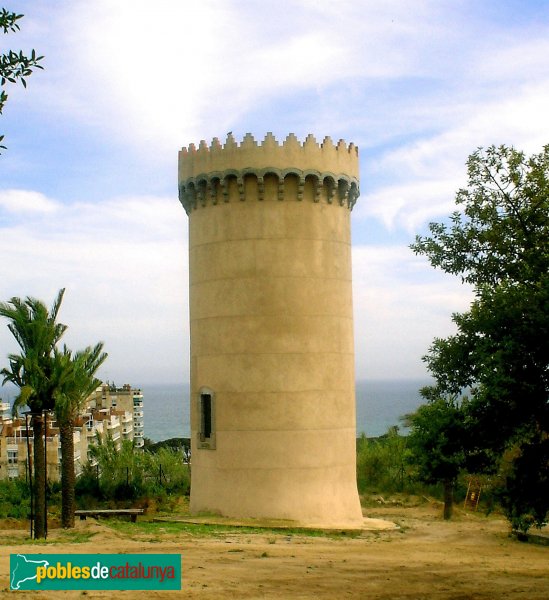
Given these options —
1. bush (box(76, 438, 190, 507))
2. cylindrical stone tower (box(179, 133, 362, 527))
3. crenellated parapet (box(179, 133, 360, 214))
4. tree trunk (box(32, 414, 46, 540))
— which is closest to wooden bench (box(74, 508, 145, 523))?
cylindrical stone tower (box(179, 133, 362, 527))

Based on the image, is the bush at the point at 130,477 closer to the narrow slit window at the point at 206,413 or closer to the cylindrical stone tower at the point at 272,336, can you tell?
the narrow slit window at the point at 206,413

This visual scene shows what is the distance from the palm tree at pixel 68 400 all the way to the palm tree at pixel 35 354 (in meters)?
0.27

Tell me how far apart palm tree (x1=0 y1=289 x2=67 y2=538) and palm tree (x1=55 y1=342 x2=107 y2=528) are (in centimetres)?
27

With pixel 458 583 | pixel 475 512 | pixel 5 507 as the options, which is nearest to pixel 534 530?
pixel 475 512

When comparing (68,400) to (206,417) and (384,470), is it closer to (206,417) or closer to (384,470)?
(206,417)

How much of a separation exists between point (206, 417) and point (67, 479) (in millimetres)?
4176

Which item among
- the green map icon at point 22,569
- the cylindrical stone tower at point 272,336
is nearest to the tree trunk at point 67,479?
the cylindrical stone tower at point 272,336

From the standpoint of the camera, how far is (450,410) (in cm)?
1541

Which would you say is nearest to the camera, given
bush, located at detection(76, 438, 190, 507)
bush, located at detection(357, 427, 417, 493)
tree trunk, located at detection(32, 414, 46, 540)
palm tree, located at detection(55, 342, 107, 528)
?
tree trunk, located at detection(32, 414, 46, 540)

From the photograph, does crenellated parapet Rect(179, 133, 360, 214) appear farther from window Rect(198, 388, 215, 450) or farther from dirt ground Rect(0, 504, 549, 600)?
dirt ground Rect(0, 504, 549, 600)

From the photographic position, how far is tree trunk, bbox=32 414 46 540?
20.8 meters

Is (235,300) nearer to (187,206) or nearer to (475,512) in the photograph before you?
(187,206)

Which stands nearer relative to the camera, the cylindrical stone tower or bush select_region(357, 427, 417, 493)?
the cylindrical stone tower

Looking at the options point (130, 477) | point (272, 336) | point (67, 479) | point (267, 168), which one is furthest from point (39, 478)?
point (267, 168)
